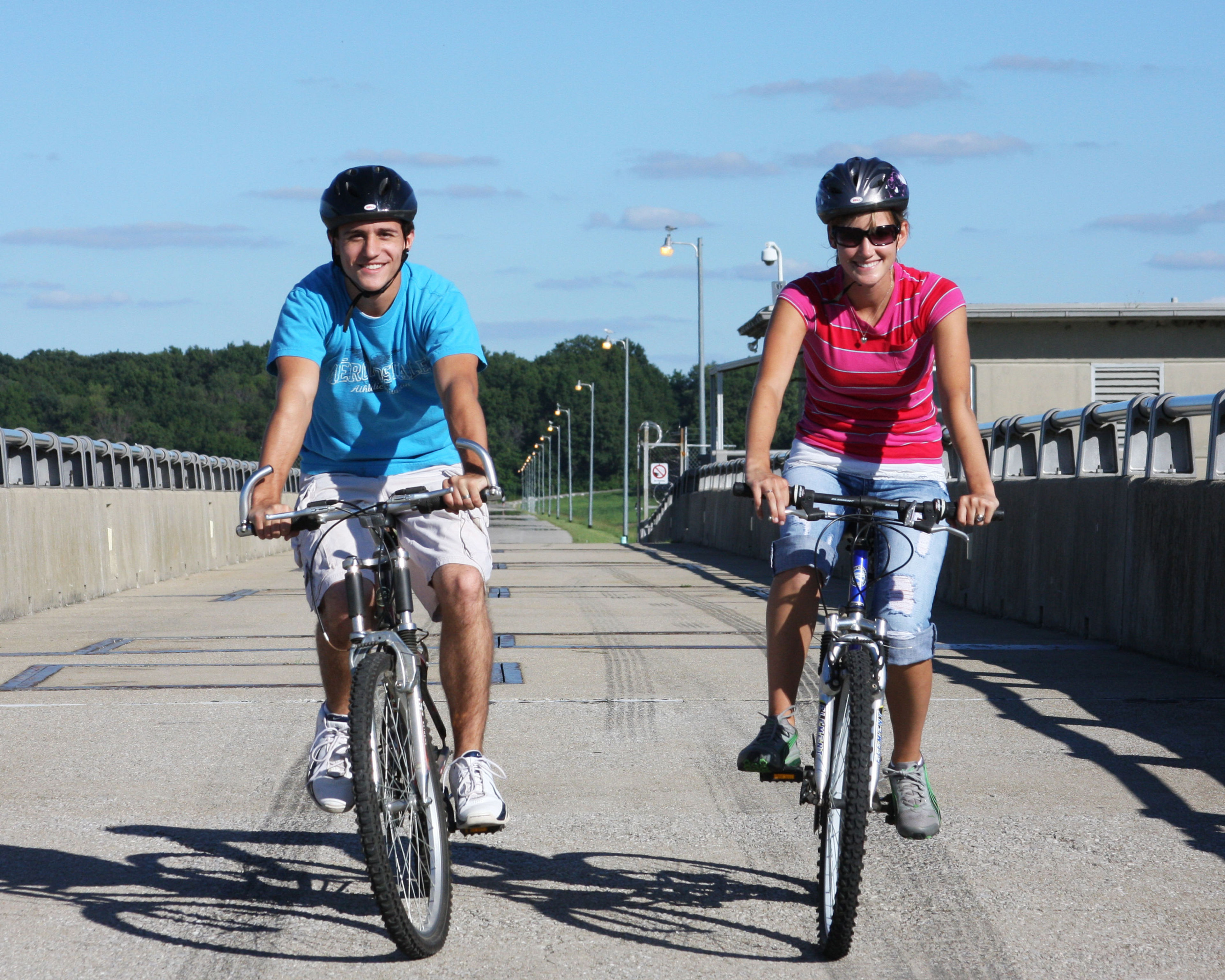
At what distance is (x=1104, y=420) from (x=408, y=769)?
8.69m

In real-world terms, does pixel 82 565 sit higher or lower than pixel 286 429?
lower

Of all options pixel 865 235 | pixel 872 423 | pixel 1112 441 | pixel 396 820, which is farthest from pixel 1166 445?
pixel 396 820

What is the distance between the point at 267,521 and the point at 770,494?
50.5 inches

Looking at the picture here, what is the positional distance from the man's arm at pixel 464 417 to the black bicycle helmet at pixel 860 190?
1.09m

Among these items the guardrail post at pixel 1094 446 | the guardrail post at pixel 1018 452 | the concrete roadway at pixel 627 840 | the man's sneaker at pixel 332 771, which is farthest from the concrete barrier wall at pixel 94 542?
the man's sneaker at pixel 332 771

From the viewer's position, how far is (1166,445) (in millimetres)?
10461

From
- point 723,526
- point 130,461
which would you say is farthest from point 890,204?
point 723,526

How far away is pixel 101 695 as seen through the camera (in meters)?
8.54

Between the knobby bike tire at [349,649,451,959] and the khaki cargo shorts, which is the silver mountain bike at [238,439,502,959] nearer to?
the knobby bike tire at [349,649,451,959]

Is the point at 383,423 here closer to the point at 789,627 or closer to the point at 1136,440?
the point at 789,627

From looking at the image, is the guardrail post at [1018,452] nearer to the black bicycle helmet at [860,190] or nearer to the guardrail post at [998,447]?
the guardrail post at [998,447]

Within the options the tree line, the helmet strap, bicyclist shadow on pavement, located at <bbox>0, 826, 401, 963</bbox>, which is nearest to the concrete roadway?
bicyclist shadow on pavement, located at <bbox>0, 826, 401, 963</bbox>

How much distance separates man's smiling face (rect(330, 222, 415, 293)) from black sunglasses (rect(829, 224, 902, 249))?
1.25m

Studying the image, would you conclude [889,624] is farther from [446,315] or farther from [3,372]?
[3,372]
